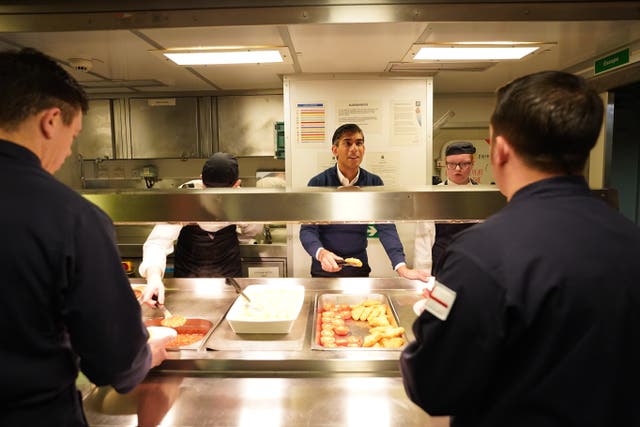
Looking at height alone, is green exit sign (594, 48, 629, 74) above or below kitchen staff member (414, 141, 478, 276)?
above

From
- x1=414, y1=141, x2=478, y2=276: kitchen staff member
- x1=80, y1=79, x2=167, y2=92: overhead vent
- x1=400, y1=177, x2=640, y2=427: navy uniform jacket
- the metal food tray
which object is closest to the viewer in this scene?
x1=400, y1=177, x2=640, y2=427: navy uniform jacket

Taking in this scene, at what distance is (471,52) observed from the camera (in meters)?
2.95

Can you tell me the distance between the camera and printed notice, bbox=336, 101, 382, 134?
3846mm

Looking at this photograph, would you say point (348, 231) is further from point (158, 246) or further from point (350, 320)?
point (158, 246)

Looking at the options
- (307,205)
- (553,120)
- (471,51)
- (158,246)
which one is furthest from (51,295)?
(471,51)

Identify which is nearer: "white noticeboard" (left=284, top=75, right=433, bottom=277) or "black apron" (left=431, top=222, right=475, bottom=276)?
"black apron" (left=431, top=222, right=475, bottom=276)

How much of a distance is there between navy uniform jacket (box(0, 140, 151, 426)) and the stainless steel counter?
341mm

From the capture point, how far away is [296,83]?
3.83m

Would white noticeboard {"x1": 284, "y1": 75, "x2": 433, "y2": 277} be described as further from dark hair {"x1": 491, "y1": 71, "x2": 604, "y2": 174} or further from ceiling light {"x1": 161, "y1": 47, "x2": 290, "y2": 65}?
dark hair {"x1": 491, "y1": 71, "x2": 604, "y2": 174}

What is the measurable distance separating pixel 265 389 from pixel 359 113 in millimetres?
2948

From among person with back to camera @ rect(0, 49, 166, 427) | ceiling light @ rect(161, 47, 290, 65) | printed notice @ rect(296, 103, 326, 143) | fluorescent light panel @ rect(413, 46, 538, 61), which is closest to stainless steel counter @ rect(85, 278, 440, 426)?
person with back to camera @ rect(0, 49, 166, 427)

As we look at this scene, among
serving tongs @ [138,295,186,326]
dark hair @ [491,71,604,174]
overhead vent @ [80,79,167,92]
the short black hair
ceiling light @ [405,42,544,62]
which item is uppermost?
overhead vent @ [80,79,167,92]

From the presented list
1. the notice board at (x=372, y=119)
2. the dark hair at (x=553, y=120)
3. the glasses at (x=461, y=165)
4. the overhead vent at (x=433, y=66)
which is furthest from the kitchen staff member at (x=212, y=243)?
the dark hair at (x=553, y=120)

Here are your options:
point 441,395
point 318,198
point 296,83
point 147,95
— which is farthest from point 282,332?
point 147,95
